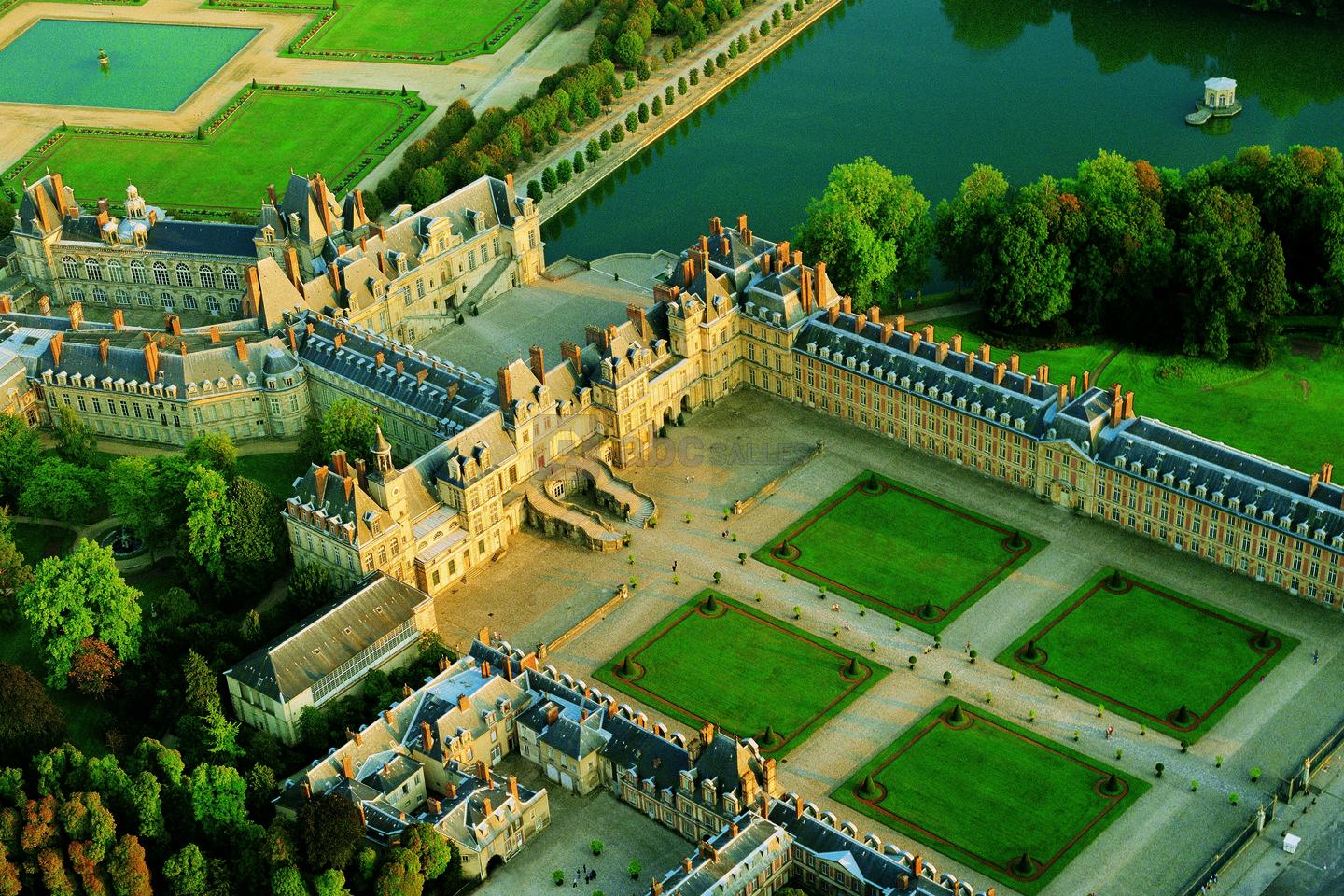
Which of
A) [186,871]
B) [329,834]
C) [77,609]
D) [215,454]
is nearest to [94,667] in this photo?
[77,609]

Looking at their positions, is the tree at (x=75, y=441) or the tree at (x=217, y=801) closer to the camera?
the tree at (x=217, y=801)

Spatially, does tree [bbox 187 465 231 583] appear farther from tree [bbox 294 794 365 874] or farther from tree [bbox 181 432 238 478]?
tree [bbox 294 794 365 874]

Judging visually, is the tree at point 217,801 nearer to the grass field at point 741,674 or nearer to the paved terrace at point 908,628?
the paved terrace at point 908,628

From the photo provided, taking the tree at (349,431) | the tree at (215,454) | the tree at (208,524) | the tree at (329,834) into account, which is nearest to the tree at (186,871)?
the tree at (329,834)

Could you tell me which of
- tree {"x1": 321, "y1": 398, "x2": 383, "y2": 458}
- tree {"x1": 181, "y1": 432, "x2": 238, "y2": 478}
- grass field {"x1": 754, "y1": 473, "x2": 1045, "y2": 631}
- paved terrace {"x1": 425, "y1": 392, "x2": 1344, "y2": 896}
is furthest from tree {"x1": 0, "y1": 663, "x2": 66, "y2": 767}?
grass field {"x1": 754, "y1": 473, "x2": 1045, "y2": 631}

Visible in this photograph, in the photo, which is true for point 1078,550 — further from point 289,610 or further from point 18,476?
point 18,476

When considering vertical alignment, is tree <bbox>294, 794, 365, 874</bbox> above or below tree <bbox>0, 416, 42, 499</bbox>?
below

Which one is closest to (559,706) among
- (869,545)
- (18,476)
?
(869,545)

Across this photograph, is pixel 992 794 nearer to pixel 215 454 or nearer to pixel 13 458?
pixel 215 454
